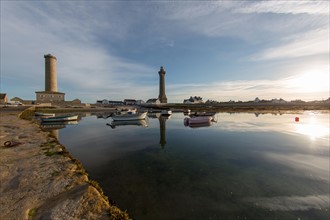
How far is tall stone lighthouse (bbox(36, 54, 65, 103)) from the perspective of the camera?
7350 centimetres

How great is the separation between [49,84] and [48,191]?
8541 centimetres

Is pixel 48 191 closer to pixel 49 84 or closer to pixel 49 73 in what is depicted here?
pixel 49 84

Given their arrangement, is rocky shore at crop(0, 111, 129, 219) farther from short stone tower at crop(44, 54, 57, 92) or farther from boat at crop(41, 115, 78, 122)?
short stone tower at crop(44, 54, 57, 92)

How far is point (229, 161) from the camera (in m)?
12.4

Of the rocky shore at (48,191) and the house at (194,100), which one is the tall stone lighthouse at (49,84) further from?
the house at (194,100)

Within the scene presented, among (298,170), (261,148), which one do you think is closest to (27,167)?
(298,170)

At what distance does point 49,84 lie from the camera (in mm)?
74688

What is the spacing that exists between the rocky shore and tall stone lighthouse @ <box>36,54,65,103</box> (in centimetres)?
7833

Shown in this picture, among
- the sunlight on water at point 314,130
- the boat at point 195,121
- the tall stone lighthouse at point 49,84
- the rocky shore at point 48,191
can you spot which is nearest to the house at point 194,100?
the tall stone lighthouse at point 49,84

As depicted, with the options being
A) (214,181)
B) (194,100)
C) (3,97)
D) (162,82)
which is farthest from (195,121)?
(194,100)

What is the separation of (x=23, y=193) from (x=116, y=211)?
377 centimetres

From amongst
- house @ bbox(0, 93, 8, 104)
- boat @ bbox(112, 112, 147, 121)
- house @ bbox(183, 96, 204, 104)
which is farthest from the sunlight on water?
house @ bbox(183, 96, 204, 104)

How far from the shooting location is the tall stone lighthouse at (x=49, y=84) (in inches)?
2894

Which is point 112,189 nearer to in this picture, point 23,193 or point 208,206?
point 23,193
